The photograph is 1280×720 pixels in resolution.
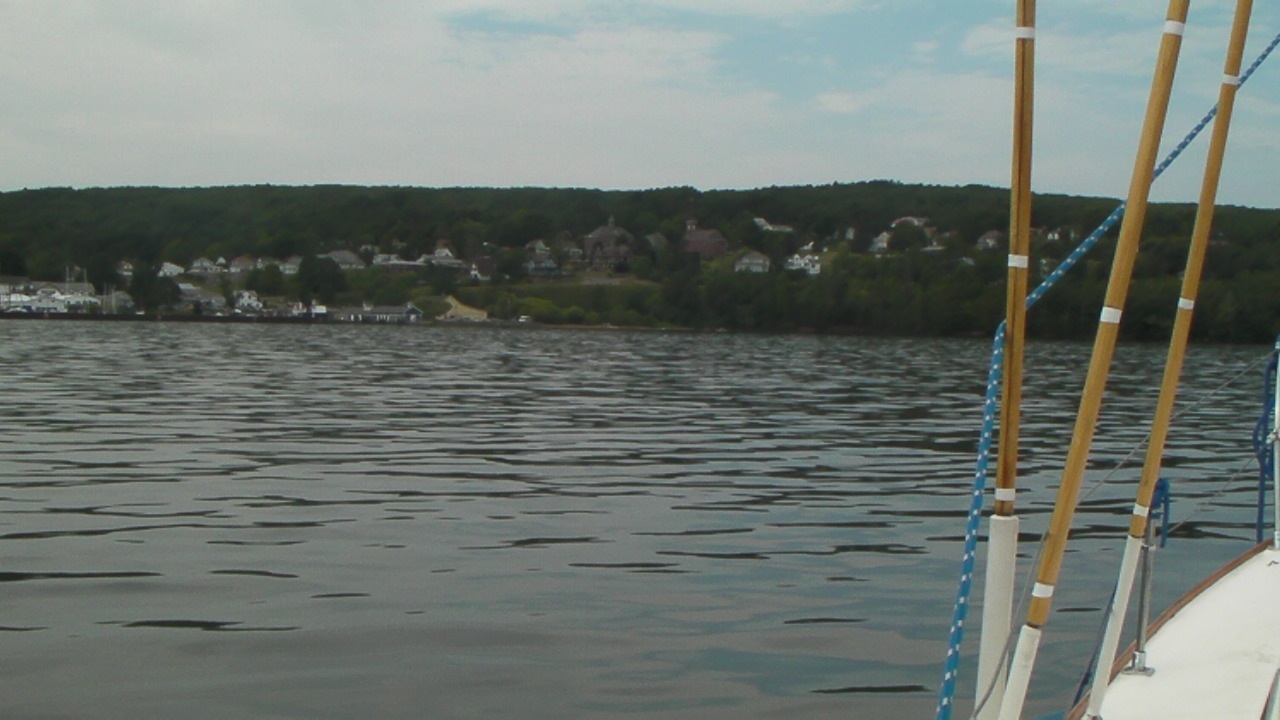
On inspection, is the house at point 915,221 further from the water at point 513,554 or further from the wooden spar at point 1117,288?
the wooden spar at point 1117,288

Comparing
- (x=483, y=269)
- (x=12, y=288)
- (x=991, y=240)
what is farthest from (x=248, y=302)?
(x=991, y=240)

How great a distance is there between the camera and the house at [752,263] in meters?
133

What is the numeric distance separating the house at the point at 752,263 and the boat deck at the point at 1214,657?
123 m

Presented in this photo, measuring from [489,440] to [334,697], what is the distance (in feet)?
37.3

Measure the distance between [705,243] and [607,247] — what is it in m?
10.9

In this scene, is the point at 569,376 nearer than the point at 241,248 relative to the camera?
Yes

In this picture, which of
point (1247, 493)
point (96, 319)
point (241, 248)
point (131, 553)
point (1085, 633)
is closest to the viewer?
point (1085, 633)

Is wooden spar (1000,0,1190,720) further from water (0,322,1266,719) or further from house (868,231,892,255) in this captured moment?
house (868,231,892,255)

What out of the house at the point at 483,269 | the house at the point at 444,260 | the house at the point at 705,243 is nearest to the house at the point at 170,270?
the house at the point at 444,260

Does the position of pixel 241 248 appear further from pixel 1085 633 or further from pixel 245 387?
pixel 1085 633

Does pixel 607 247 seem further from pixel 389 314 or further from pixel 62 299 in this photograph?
pixel 62 299

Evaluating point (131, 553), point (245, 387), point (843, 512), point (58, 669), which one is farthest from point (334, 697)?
point (245, 387)

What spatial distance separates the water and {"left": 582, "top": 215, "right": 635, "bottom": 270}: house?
12743cm

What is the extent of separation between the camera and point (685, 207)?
173 metres
